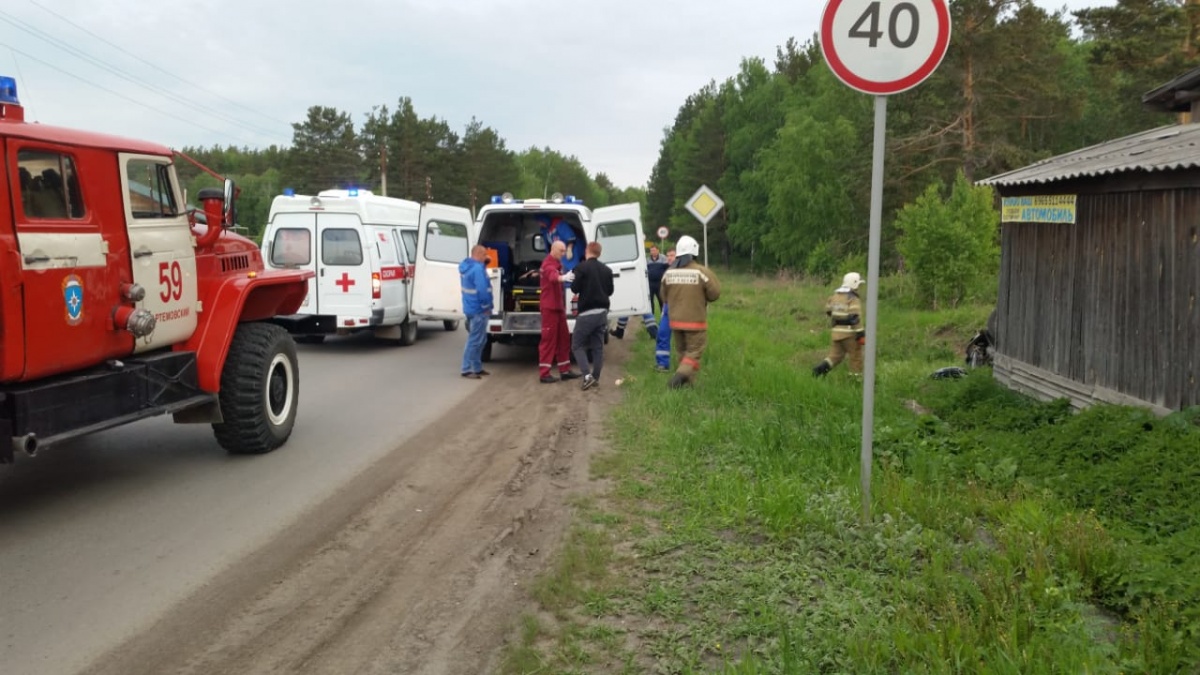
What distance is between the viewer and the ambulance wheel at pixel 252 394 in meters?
7.42

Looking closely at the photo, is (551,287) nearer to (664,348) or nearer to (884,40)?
(664,348)

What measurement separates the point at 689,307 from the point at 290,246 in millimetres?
7493

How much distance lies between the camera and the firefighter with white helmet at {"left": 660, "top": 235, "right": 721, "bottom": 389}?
1087 cm

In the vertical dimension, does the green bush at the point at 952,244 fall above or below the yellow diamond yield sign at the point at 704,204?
below

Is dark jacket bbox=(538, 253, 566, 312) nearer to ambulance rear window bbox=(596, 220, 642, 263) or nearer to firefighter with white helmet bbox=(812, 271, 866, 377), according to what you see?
ambulance rear window bbox=(596, 220, 642, 263)

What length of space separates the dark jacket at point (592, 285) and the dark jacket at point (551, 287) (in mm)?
283

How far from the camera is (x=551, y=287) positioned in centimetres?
1204

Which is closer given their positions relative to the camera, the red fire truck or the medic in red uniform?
the red fire truck

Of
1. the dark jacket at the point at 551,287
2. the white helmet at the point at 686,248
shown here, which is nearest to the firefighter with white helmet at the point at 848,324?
the white helmet at the point at 686,248

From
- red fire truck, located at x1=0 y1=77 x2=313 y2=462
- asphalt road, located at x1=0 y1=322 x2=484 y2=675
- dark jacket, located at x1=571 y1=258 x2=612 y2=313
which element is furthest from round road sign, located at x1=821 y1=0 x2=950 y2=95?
dark jacket, located at x1=571 y1=258 x2=612 y2=313

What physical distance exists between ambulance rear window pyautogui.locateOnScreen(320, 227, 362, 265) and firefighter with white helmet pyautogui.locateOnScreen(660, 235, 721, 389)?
6.13 meters

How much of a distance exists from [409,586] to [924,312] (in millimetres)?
16213

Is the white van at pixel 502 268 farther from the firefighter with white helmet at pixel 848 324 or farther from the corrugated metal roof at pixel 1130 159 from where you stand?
the corrugated metal roof at pixel 1130 159

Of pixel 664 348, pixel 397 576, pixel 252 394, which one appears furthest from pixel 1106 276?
pixel 252 394
